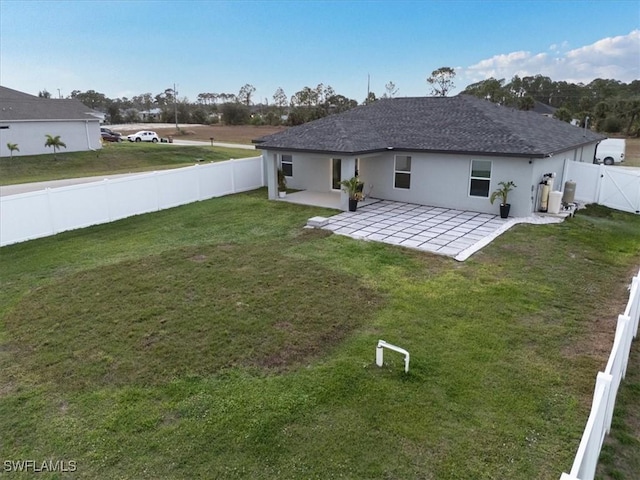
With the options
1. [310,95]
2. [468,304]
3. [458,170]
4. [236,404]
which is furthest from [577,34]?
[310,95]

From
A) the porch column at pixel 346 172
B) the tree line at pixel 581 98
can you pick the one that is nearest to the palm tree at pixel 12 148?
the porch column at pixel 346 172

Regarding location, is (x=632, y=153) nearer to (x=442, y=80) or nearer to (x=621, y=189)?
(x=442, y=80)

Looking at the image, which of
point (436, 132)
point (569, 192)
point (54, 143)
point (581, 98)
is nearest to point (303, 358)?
point (436, 132)

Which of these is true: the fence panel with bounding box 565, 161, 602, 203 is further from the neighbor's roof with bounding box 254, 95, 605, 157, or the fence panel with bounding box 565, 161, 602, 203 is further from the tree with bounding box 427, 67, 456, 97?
the tree with bounding box 427, 67, 456, 97

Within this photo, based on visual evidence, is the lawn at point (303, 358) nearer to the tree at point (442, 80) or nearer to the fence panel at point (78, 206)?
the fence panel at point (78, 206)

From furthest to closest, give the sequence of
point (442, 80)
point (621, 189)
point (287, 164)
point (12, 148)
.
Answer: point (442, 80) < point (12, 148) < point (287, 164) < point (621, 189)

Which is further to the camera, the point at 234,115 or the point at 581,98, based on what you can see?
the point at 234,115
